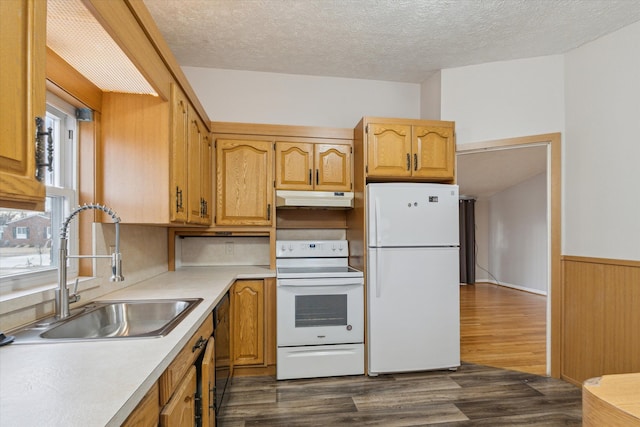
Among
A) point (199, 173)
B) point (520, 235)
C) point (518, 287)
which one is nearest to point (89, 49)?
point (199, 173)

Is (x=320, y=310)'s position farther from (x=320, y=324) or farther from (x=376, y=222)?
(x=376, y=222)

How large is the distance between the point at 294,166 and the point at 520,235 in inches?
219

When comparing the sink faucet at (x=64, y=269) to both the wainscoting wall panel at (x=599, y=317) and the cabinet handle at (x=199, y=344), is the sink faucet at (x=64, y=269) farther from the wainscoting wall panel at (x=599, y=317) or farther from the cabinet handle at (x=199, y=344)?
the wainscoting wall panel at (x=599, y=317)

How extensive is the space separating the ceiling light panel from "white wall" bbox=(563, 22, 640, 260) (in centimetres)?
303

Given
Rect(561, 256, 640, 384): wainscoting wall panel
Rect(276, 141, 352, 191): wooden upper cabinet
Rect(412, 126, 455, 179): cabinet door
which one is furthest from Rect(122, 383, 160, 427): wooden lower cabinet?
Rect(561, 256, 640, 384): wainscoting wall panel

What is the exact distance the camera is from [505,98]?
2.89m

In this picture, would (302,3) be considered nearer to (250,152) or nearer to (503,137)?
(250,152)

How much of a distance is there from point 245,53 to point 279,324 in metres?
2.31

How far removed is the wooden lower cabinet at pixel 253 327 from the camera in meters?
2.68

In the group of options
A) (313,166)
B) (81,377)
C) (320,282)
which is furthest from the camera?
(313,166)

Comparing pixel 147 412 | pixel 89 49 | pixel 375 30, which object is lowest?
pixel 147 412

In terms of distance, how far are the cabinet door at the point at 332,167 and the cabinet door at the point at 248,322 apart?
108 cm

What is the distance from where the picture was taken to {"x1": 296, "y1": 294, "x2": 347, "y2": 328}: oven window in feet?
8.79

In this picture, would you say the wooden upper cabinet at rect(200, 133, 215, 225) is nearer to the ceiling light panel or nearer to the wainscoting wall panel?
the ceiling light panel
